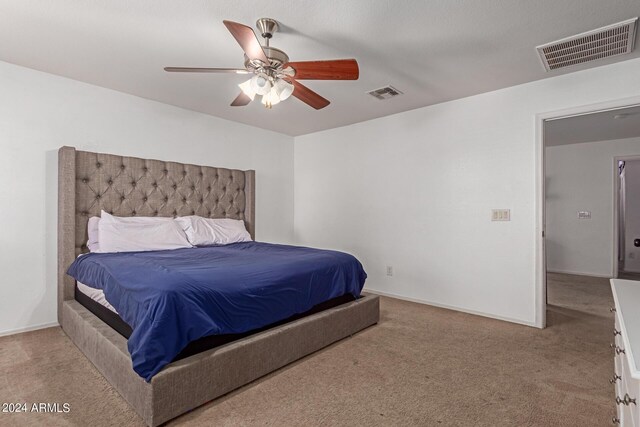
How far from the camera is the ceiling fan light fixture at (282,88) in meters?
2.10

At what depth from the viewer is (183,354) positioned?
1.67 metres

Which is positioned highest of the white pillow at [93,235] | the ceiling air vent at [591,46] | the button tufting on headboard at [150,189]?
the ceiling air vent at [591,46]

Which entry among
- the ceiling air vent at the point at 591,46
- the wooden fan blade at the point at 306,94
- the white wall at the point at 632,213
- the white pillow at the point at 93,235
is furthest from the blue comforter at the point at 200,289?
the white wall at the point at 632,213

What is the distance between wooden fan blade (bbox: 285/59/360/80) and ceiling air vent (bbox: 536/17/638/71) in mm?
1488

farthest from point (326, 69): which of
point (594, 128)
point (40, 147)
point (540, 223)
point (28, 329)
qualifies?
point (594, 128)

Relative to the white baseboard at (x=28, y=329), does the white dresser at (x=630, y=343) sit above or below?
above

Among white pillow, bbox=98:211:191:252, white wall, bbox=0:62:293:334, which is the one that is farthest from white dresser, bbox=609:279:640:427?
white wall, bbox=0:62:293:334

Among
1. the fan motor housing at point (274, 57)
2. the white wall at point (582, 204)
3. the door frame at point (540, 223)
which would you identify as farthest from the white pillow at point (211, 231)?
the white wall at point (582, 204)

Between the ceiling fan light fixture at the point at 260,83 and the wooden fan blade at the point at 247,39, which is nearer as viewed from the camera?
the wooden fan blade at the point at 247,39

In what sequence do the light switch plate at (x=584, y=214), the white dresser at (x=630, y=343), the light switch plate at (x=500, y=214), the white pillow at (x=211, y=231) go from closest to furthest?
the white dresser at (x=630, y=343), the light switch plate at (x=500, y=214), the white pillow at (x=211, y=231), the light switch plate at (x=584, y=214)

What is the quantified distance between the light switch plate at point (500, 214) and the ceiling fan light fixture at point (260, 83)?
2.49m

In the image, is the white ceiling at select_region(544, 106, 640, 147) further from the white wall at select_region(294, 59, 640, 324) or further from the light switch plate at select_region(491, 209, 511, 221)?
the light switch plate at select_region(491, 209, 511, 221)

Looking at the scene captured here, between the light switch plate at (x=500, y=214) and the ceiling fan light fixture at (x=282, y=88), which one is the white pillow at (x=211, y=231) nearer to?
the ceiling fan light fixture at (x=282, y=88)

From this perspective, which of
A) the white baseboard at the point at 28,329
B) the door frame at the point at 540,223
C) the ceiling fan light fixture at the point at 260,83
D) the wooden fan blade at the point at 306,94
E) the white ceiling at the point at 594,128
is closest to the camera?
the ceiling fan light fixture at the point at 260,83
